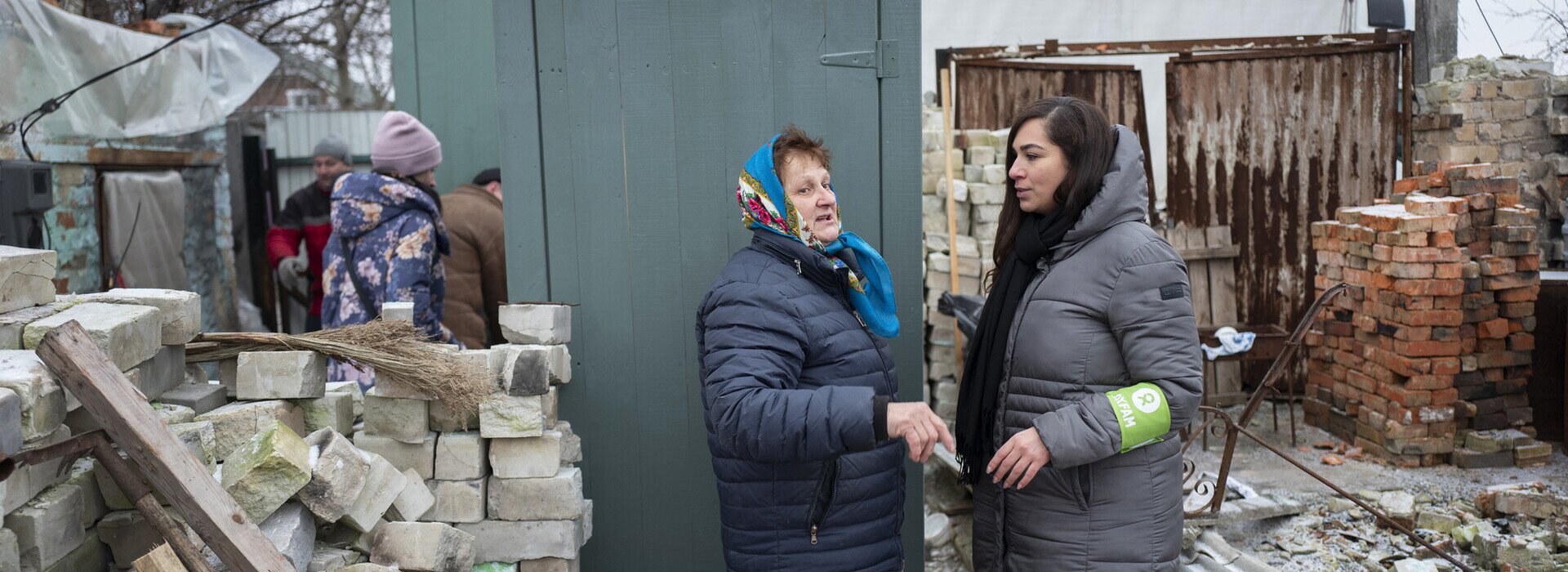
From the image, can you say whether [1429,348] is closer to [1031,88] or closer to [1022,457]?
[1031,88]

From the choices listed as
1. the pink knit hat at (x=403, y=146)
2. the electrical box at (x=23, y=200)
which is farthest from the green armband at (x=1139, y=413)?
the electrical box at (x=23, y=200)

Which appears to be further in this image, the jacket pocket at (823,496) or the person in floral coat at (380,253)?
the person in floral coat at (380,253)

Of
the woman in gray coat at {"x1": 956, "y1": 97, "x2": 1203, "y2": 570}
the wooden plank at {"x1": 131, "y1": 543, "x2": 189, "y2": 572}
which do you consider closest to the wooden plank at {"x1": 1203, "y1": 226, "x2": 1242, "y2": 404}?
the woman in gray coat at {"x1": 956, "y1": 97, "x2": 1203, "y2": 570}

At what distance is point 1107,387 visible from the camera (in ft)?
8.34

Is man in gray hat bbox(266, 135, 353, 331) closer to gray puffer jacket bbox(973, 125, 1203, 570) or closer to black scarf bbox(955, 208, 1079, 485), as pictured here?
black scarf bbox(955, 208, 1079, 485)

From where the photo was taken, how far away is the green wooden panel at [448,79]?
22.3ft

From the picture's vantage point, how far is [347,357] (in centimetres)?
310

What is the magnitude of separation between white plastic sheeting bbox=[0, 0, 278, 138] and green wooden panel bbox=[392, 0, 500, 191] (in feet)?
6.82

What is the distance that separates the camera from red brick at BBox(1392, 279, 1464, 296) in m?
5.94

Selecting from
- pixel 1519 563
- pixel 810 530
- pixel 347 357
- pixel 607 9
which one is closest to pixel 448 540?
pixel 347 357

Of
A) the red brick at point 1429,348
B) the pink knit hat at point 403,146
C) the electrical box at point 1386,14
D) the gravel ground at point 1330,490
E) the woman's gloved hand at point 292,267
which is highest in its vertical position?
the electrical box at point 1386,14

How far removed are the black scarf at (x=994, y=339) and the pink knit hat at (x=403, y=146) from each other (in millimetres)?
2728

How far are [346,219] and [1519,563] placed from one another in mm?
5052

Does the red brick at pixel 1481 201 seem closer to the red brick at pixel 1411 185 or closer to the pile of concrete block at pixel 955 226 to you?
the red brick at pixel 1411 185
